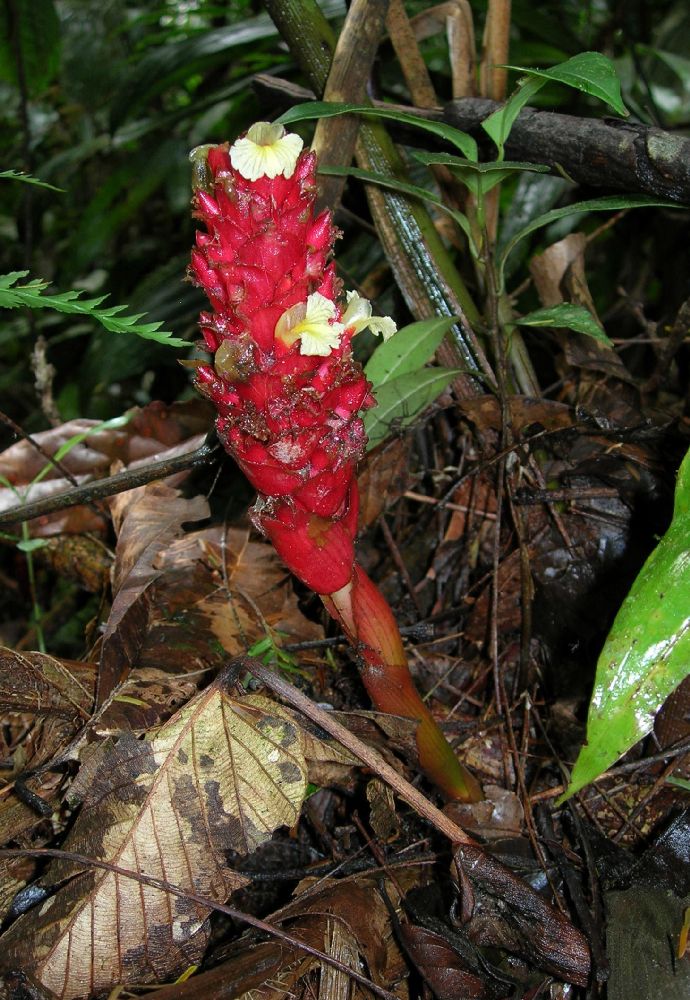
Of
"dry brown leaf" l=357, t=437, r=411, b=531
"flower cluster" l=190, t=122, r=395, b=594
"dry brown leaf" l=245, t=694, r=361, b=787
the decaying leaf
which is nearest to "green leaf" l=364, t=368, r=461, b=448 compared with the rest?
"dry brown leaf" l=357, t=437, r=411, b=531

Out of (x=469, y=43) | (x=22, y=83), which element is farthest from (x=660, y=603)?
(x=22, y=83)

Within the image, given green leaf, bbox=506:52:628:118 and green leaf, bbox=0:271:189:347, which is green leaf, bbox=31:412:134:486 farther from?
green leaf, bbox=506:52:628:118

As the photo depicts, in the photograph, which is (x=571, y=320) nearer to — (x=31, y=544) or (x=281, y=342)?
(x=281, y=342)

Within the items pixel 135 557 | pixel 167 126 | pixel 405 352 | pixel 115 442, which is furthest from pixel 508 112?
pixel 167 126

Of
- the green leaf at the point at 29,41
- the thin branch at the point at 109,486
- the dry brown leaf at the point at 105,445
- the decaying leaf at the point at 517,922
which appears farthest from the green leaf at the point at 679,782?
the green leaf at the point at 29,41

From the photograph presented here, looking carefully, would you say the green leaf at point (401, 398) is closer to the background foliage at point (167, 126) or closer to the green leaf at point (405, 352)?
the green leaf at point (405, 352)

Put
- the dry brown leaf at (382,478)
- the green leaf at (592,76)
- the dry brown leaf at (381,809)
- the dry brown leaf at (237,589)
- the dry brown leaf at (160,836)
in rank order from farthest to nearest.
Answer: the dry brown leaf at (382,478)
the dry brown leaf at (237,589)
the dry brown leaf at (381,809)
the dry brown leaf at (160,836)
the green leaf at (592,76)
